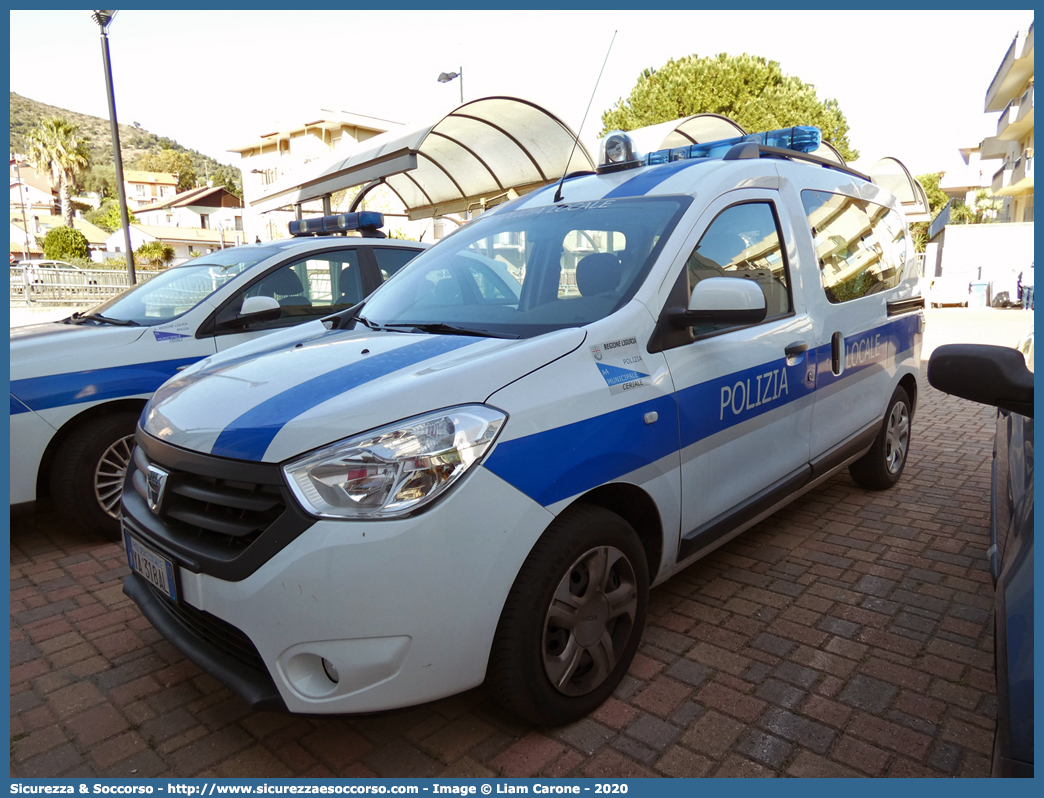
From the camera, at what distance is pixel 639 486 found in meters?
2.46

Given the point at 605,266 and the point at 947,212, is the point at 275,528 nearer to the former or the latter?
the point at 605,266

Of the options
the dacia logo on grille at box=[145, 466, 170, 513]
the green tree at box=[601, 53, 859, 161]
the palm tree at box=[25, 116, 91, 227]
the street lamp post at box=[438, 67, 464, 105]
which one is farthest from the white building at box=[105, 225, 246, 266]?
the dacia logo on grille at box=[145, 466, 170, 513]

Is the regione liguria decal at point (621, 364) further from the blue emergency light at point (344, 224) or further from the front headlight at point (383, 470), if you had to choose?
the blue emergency light at point (344, 224)

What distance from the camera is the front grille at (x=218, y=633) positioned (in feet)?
6.77

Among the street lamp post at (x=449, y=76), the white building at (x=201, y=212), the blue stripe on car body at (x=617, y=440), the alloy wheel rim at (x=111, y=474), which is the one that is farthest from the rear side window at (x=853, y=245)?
the white building at (x=201, y=212)

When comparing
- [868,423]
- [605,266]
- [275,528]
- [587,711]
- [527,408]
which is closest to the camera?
[275,528]

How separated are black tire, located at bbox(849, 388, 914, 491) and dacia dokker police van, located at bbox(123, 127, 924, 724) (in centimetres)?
109

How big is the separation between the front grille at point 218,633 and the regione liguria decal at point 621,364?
138 centimetres

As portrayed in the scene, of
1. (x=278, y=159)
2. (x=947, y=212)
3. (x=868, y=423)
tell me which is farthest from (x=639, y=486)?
(x=278, y=159)

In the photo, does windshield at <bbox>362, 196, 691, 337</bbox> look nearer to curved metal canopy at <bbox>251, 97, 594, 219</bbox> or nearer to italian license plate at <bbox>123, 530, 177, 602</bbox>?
italian license plate at <bbox>123, 530, 177, 602</bbox>

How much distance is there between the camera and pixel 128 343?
4.24 m

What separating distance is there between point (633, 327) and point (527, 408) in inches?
24.2

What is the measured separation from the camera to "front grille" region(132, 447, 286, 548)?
1.99 m
